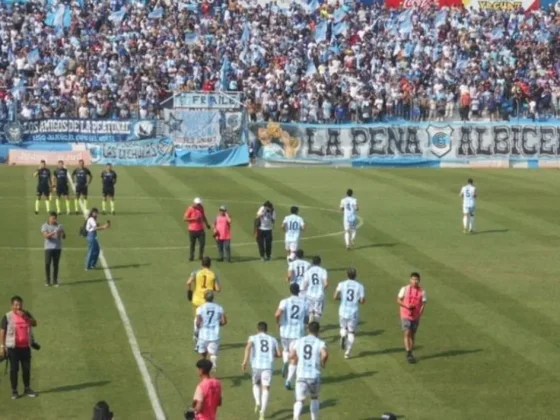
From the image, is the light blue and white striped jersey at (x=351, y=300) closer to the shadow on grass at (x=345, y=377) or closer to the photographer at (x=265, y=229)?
the shadow on grass at (x=345, y=377)

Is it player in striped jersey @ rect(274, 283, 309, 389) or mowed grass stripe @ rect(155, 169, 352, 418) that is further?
player in striped jersey @ rect(274, 283, 309, 389)

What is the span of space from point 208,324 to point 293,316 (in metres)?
1.57

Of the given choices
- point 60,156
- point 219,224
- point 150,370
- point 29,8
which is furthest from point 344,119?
point 150,370

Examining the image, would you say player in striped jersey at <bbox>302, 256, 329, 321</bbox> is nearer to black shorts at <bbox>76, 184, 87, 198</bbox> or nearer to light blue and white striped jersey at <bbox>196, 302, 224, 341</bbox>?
light blue and white striped jersey at <bbox>196, 302, 224, 341</bbox>

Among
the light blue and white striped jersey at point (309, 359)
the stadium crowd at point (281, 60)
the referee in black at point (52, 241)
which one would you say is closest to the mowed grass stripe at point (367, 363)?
the light blue and white striped jersey at point (309, 359)

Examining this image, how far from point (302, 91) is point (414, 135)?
720cm

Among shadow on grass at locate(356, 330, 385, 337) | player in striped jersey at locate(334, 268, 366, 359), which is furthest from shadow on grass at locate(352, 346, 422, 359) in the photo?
shadow on grass at locate(356, 330, 385, 337)

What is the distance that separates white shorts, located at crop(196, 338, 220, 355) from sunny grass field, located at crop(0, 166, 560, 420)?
0.63 m

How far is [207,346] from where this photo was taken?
77.7 ft

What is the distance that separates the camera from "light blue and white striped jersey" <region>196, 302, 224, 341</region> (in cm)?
2348

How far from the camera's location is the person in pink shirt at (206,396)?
61.1 ft

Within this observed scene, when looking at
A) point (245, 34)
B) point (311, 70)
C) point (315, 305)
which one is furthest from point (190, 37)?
point (315, 305)

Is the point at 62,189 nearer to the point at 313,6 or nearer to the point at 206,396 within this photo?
the point at 206,396

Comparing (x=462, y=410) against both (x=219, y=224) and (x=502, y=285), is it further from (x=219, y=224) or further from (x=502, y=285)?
(x=219, y=224)
